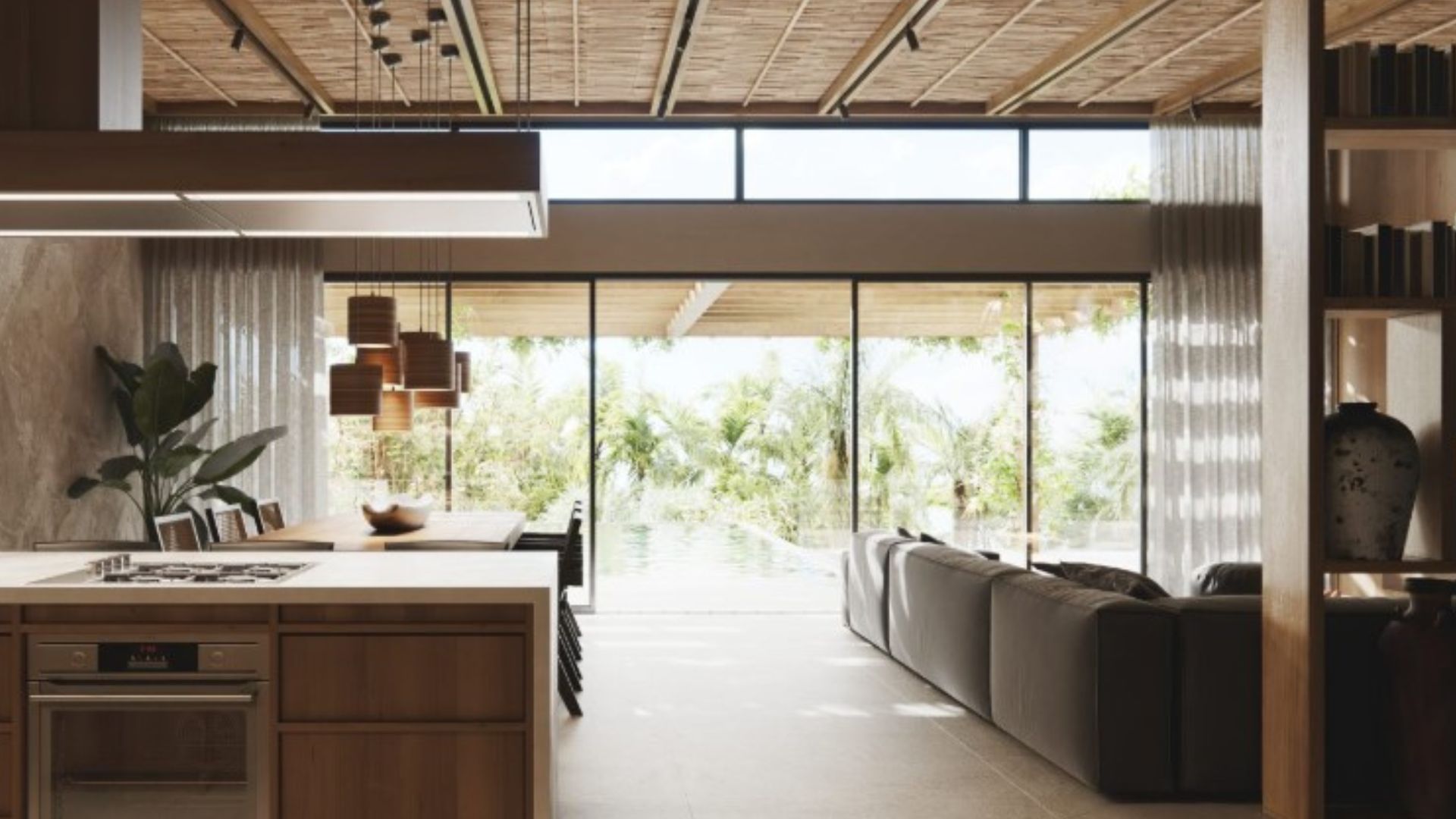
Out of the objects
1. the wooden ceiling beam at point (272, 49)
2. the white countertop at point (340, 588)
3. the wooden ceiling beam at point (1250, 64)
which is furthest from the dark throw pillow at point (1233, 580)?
the wooden ceiling beam at point (272, 49)

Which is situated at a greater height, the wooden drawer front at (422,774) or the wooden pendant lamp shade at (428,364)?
the wooden pendant lamp shade at (428,364)

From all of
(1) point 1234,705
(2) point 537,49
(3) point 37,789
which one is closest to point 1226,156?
(2) point 537,49

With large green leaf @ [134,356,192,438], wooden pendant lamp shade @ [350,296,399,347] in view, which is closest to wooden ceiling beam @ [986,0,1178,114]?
wooden pendant lamp shade @ [350,296,399,347]

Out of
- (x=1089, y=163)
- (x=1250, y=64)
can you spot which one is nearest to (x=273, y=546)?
(x=1250, y=64)

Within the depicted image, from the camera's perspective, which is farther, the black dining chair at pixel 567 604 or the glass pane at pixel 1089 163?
the glass pane at pixel 1089 163

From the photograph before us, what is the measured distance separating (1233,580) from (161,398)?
6.16 m

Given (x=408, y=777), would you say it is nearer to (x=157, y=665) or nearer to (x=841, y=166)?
(x=157, y=665)

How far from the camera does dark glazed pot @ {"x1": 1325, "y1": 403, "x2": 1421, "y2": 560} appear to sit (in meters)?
4.51

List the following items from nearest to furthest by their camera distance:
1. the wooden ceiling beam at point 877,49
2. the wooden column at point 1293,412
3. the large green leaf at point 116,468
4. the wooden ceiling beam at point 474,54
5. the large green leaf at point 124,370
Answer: the wooden column at point 1293,412 → the wooden ceiling beam at point 474,54 → the wooden ceiling beam at point 877,49 → the large green leaf at point 116,468 → the large green leaf at point 124,370

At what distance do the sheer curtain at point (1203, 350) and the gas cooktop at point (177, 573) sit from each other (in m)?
6.85

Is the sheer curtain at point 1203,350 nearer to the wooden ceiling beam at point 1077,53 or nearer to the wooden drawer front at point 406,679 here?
the wooden ceiling beam at point 1077,53

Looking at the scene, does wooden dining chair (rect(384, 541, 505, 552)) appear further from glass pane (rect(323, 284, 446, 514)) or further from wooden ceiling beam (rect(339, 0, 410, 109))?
glass pane (rect(323, 284, 446, 514))

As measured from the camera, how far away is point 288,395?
31.0ft

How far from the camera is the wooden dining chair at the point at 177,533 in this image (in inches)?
223
